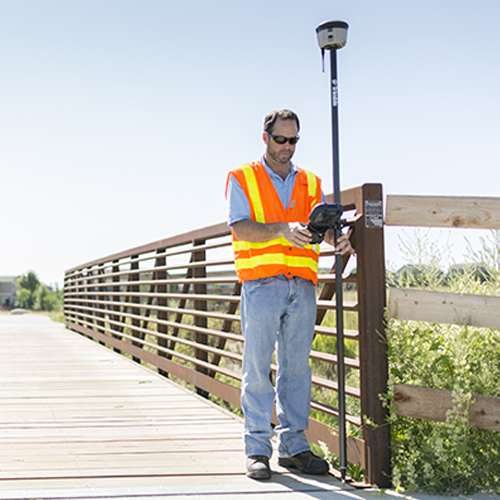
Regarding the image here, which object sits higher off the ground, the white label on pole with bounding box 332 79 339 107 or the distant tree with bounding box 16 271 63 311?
the white label on pole with bounding box 332 79 339 107

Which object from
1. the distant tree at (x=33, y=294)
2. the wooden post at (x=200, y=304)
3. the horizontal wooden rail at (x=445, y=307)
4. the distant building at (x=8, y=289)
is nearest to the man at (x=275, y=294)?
the horizontal wooden rail at (x=445, y=307)

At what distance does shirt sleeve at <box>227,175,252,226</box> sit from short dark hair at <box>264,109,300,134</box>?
309 mm

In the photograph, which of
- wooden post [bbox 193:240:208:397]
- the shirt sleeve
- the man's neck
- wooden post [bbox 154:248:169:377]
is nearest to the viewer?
the shirt sleeve

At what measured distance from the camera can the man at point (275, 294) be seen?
3.23m

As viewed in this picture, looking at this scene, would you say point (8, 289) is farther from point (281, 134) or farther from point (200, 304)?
point (281, 134)

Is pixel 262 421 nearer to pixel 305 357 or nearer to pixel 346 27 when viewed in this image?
pixel 305 357

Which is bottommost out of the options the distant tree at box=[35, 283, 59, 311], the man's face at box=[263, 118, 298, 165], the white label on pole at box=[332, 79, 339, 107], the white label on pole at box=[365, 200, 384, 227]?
the distant tree at box=[35, 283, 59, 311]

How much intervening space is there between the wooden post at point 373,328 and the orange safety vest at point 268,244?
32 centimetres

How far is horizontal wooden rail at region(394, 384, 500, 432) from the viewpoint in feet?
9.75

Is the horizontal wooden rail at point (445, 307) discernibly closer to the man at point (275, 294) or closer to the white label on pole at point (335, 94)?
the man at point (275, 294)

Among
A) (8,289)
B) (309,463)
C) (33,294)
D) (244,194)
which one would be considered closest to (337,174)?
(244,194)

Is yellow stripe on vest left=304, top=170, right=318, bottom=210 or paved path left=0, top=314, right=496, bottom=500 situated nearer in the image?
paved path left=0, top=314, right=496, bottom=500

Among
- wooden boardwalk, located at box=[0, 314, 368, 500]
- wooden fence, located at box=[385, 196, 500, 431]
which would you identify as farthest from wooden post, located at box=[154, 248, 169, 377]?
wooden fence, located at box=[385, 196, 500, 431]

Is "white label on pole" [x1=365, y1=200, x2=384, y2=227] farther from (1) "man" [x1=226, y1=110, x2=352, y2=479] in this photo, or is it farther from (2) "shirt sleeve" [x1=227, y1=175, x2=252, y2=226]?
(2) "shirt sleeve" [x1=227, y1=175, x2=252, y2=226]
